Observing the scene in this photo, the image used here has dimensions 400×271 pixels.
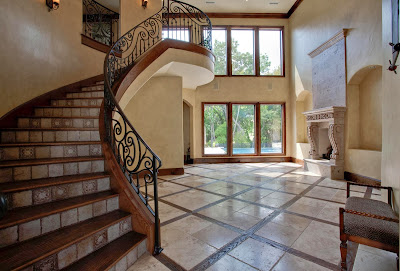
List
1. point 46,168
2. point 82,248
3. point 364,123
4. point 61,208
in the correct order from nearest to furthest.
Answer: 1. point 82,248
2. point 61,208
3. point 46,168
4. point 364,123

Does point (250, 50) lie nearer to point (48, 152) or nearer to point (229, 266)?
point (48, 152)

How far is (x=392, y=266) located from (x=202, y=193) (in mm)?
2873

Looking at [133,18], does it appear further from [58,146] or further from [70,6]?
[58,146]

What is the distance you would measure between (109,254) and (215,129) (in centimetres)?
690

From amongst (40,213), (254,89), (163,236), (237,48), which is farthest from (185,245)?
(237,48)

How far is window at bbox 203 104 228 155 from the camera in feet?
27.4

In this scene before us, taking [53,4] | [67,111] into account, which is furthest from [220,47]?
[67,111]

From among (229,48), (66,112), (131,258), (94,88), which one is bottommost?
(131,258)

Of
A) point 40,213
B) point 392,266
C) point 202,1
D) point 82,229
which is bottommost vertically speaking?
point 392,266

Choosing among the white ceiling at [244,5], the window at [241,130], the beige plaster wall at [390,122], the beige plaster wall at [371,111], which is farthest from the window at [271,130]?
the beige plaster wall at [390,122]

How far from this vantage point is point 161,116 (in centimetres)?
581

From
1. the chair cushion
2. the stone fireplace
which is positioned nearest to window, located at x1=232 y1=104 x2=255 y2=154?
the stone fireplace

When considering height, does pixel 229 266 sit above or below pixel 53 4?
below

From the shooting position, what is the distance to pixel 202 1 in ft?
24.6
